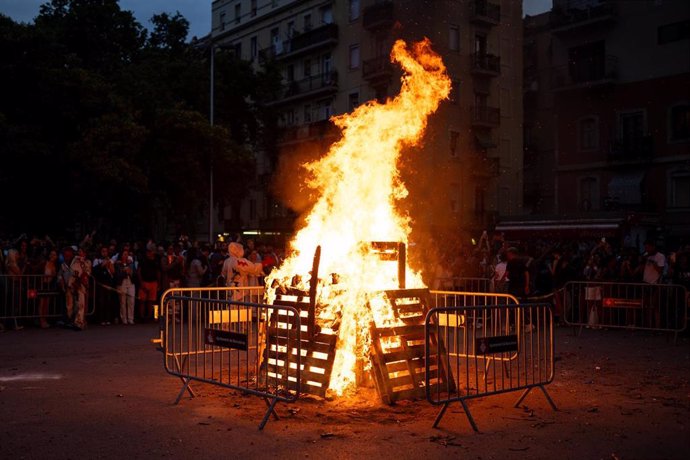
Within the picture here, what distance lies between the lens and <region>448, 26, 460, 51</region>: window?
41219 mm

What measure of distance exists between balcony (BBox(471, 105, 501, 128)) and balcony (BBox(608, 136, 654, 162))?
7.97 m

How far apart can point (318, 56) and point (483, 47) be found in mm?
11205

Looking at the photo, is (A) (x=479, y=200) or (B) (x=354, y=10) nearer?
(A) (x=479, y=200)

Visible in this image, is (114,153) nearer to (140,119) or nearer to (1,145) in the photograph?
(1,145)

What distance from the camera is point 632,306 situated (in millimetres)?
13969

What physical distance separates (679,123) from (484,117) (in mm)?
11607

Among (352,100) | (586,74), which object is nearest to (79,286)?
(586,74)

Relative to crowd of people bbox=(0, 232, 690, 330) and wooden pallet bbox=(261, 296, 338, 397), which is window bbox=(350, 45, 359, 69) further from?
wooden pallet bbox=(261, 296, 338, 397)

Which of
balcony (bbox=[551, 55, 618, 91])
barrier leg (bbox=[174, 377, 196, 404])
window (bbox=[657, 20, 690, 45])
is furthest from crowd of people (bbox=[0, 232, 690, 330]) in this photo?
balcony (bbox=[551, 55, 618, 91])

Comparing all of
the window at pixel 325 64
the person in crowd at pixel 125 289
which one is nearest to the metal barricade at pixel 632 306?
the person in crowd at pixel 125 289

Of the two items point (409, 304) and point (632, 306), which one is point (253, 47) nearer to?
point (632, 306)

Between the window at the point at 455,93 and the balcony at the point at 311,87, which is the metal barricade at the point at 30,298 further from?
the balcony at the point at 311,87

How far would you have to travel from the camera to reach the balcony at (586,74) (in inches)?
1356

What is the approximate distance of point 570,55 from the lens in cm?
3634
